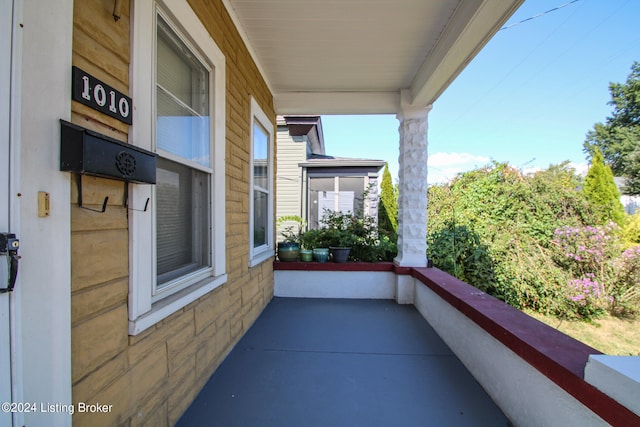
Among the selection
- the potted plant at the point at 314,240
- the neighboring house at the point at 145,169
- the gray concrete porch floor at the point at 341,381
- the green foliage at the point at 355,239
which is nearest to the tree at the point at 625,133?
the green foliage at the point at 355,239

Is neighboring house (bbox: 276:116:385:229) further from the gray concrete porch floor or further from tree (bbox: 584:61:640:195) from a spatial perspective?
tree (bbox: 584:61:640:195)

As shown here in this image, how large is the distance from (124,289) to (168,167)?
2.26 ft

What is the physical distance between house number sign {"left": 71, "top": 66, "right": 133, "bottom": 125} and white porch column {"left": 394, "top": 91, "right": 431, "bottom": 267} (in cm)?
314

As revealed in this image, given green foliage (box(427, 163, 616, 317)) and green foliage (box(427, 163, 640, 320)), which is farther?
green foliage (box(427, 163, 616, 317))

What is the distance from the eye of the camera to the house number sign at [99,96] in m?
0.91

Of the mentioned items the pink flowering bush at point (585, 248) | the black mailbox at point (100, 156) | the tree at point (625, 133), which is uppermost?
the tree at point (625, 133)

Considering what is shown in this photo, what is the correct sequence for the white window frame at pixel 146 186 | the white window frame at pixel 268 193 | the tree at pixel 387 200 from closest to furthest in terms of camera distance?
1. the white window frame at pixel 146 186
2. the white window frame at pixel 268 193
3. the tree at pixel 387 200

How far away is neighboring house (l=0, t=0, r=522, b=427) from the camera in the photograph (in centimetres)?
77

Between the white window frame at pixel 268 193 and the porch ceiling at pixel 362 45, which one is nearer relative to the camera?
the porch ceiling at pixel 362 45

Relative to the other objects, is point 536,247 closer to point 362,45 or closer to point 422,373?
point 422,373

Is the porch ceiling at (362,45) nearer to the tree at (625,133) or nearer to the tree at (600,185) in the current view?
the tree at (600,185)

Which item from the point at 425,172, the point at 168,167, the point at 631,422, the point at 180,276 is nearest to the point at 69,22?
the point at 168,167

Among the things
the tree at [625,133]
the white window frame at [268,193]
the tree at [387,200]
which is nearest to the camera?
the white window frame at [268,193]

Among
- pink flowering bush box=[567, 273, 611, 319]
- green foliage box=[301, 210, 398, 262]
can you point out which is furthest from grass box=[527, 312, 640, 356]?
green foliage box=[301, 210, 398, 262]
